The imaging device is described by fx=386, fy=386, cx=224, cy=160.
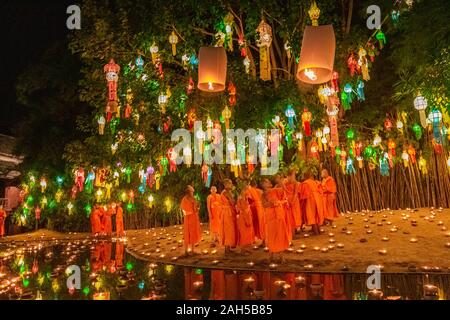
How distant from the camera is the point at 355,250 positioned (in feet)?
21.8

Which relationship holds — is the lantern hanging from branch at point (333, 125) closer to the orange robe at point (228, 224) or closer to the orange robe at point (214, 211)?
the orange robe at point (228, 224)

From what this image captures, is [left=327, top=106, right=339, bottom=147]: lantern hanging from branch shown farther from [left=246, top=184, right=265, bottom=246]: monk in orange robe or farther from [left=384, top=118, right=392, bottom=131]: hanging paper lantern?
[left=384, top=118, right=392, bottom=131]: hanging paper lantern

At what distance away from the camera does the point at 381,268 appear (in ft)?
17.8

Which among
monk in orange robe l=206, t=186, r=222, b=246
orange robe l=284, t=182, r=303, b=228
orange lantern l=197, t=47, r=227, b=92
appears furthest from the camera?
orange robe l=284, t=182, r=303, b=228

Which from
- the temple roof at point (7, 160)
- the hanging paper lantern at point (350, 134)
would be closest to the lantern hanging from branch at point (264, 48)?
the hanging paper lantern at point (350, 134)

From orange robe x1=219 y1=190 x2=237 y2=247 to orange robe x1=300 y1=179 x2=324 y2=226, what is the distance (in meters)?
1.81

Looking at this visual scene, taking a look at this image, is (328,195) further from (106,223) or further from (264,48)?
(106,223)

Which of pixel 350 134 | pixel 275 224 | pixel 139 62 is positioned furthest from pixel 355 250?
→ pixel 139 62

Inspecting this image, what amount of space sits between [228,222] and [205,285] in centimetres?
239

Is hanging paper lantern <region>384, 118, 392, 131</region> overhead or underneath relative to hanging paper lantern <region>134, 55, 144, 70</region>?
underneath

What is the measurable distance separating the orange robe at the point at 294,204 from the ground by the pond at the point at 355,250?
0.38 m

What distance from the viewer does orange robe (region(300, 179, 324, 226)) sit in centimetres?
822

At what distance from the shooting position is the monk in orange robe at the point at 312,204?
8.23 metres

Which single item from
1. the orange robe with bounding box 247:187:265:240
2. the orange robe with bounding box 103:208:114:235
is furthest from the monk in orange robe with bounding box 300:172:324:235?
the orange robe with bounding box 103:208:114:235
